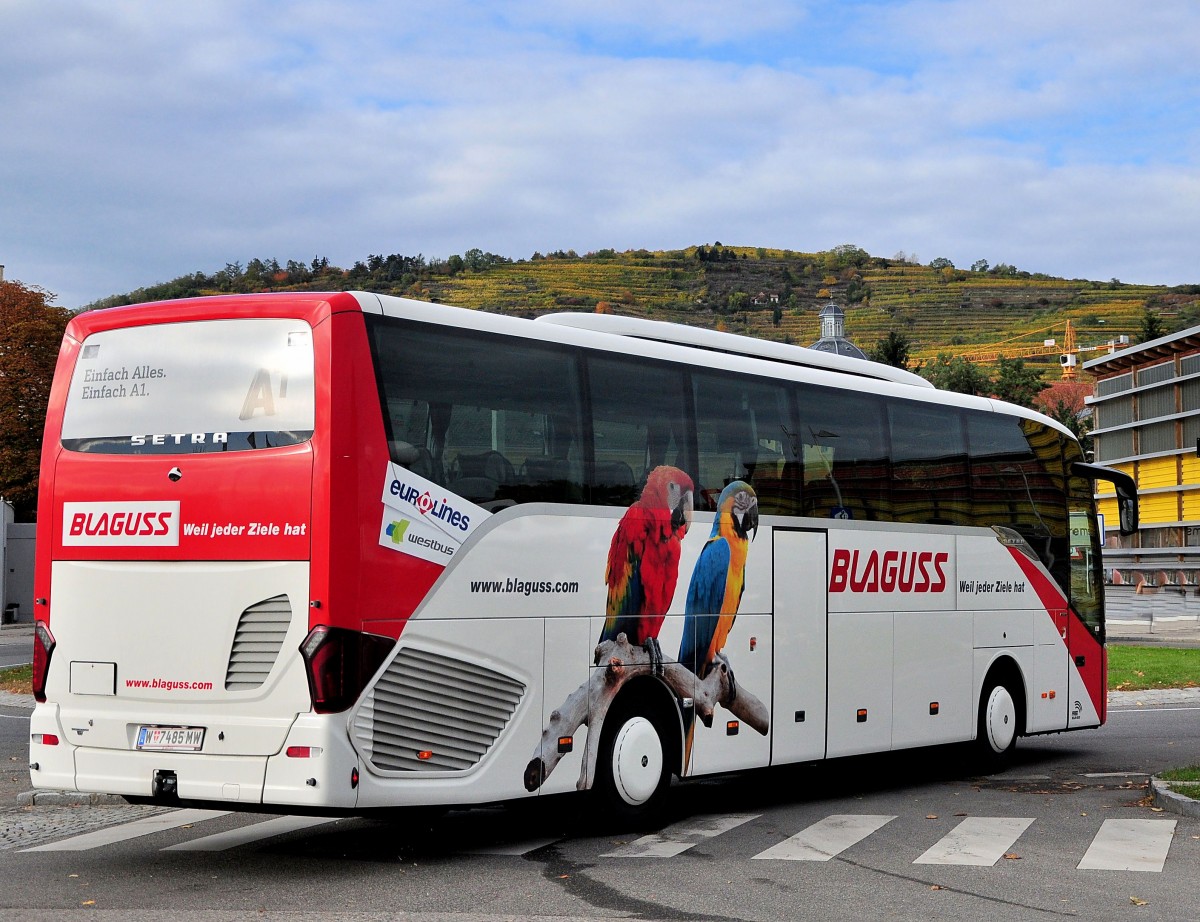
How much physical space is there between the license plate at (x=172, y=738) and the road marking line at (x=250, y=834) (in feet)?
4.68

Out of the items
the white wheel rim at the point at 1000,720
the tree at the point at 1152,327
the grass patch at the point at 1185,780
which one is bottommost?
the grass patch at the point at 1185,780

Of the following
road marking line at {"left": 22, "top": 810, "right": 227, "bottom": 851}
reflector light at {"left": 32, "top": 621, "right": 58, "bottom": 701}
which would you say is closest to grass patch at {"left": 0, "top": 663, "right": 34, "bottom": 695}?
road marking line at {"left": 22, "top": 810, "right": 227, "bottom": 851}

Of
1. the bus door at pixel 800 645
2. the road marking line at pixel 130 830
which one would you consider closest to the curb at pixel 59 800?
the road marking line at pixel 130 830

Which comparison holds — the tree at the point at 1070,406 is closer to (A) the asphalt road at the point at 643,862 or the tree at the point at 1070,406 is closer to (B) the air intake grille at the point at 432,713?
(A) the asphalt road at the point at 643,862

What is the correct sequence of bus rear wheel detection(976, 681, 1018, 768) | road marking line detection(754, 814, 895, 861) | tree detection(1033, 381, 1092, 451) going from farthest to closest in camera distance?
tree detection(1033, 381, 1092, 451)
bus rear wheel detection(976, 681, 1018, 768)
road marking line detection(754, 814, 895, 861)

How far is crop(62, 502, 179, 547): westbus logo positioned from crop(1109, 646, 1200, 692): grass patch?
19297 millimetres

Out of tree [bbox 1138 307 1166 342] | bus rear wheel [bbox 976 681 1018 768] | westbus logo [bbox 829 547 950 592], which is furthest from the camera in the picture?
tree [bbox 1138 307 1166 342]

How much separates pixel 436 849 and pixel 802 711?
3.75 m

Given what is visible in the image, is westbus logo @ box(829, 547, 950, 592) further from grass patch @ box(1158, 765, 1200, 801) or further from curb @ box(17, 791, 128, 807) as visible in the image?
curb @ box(17, 791, 128, 807)

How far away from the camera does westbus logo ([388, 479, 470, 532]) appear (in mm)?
9180

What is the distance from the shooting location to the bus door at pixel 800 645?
12.5 metres

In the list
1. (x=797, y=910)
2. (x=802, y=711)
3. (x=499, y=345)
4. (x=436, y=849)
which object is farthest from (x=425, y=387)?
(x=802, y=711)

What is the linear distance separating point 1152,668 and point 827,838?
18.9 m

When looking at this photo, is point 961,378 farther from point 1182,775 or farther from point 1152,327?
point 1182,775
